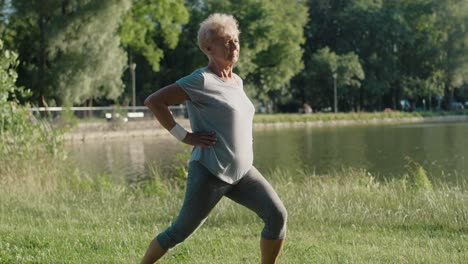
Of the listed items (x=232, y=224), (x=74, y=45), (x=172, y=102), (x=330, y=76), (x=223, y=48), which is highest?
(x=74, y=45)

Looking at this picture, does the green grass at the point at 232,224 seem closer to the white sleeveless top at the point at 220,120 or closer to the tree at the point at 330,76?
the white sleeveless top at the point at 220,120

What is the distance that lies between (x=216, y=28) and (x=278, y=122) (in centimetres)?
4345

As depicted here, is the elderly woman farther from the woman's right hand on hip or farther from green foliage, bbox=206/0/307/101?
green foliage, bbox=206/0/307/101

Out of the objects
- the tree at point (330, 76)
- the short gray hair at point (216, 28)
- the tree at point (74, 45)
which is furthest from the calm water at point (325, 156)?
the tree at point (330, 76)

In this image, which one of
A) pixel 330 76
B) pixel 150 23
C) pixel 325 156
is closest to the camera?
pixel 325 156

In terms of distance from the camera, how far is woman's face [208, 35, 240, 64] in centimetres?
433

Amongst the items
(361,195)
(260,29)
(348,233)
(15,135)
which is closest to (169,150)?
(15,135)

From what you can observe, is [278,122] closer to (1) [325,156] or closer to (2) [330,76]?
(2) [330,76]

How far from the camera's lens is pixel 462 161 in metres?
18.4

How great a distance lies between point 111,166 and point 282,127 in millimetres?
27670

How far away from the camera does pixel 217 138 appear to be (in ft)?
14.1

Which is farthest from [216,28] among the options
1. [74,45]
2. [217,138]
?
[74,45]

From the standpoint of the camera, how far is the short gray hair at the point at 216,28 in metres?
4.33

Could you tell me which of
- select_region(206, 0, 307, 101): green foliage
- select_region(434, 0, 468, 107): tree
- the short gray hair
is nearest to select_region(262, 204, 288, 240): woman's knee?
the short gray hair
